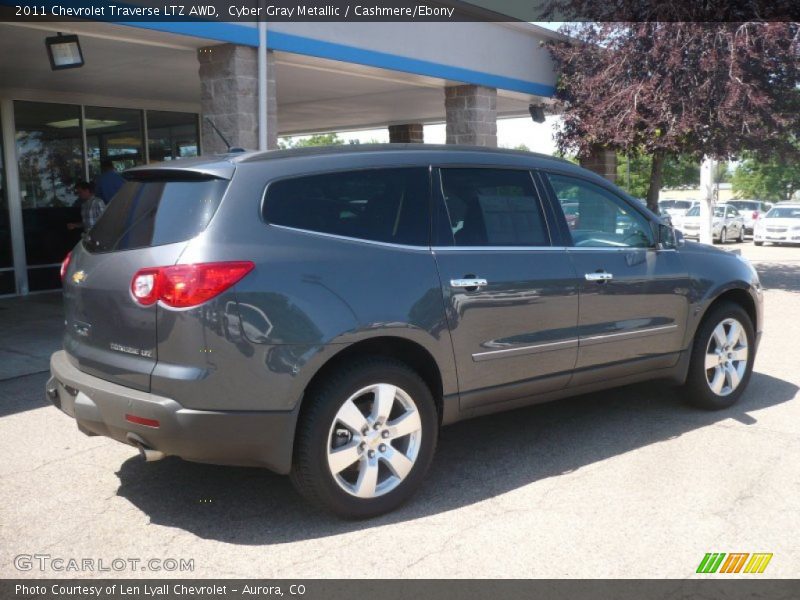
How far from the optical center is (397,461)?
4.00 metres

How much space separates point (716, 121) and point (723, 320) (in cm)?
789

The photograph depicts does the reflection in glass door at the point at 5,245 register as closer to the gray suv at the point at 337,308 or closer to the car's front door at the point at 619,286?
the gray suv at the point at 337,308

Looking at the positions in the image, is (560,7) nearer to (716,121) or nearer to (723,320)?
(716,121)

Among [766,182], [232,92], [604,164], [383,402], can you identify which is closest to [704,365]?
[383,402]

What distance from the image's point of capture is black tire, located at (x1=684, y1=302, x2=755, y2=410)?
222 inches

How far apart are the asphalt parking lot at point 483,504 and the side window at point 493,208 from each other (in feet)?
4.41

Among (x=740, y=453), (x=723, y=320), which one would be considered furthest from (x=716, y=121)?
(x=740, y=453)

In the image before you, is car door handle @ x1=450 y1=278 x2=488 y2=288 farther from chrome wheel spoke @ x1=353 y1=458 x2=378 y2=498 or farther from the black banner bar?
the black banner bar

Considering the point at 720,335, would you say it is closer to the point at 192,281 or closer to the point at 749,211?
the point at 192,281

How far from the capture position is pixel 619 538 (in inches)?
147

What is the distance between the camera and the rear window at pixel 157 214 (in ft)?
12.0

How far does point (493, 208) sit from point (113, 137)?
1102 centimetres

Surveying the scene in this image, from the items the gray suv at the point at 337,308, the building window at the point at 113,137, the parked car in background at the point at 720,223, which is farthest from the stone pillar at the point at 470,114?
the parked car in background at the point at 720,223

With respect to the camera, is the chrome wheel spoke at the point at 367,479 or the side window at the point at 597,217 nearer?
the chrome wheel spoke at the point at 367,479
